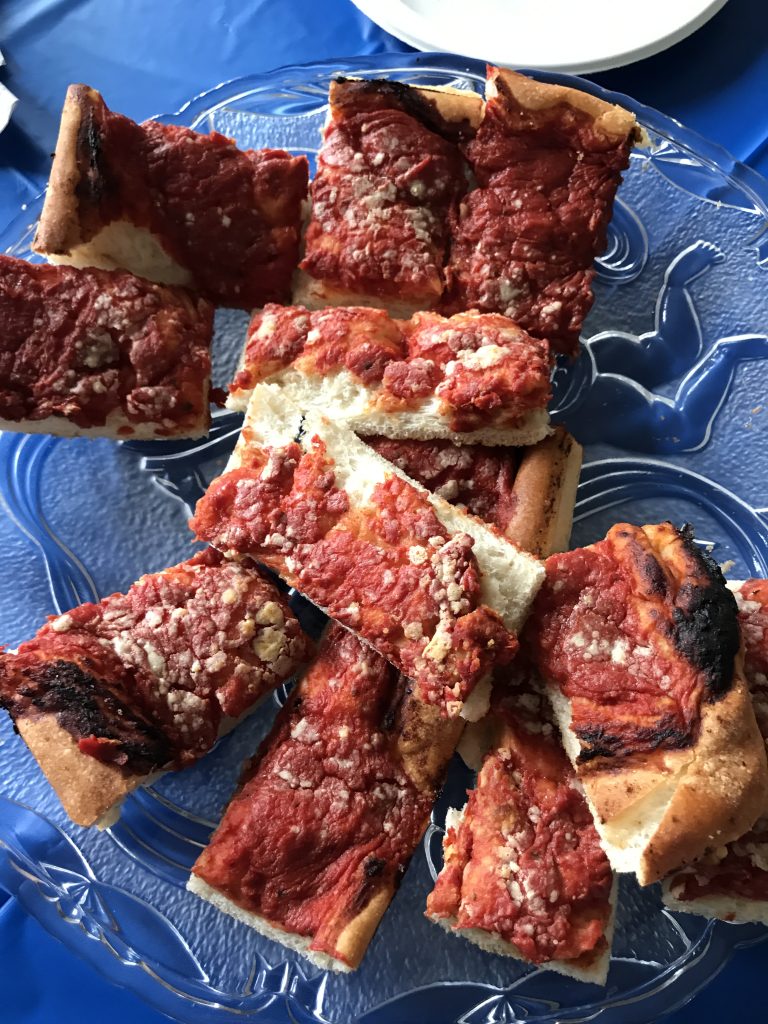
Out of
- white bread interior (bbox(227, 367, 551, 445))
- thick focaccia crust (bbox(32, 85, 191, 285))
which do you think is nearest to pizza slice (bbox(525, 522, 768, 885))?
white bread interior (bbox(227, 367, 551, 445))

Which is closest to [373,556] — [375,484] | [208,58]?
[375,484]

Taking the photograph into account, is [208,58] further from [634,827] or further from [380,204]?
[634,827]

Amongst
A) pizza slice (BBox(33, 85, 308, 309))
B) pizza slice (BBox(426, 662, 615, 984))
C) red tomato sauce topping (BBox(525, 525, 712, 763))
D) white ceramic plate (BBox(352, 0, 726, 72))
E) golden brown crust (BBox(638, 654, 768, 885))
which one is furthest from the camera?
white ceramic plate (BBox(352, 0, 726, 72))

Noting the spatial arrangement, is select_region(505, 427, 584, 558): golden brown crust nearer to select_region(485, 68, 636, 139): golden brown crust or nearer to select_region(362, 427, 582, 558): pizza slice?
select_region(362, 427, 582, 558): pizza slice

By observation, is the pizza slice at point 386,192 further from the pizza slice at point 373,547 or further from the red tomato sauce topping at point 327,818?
the red tomato sauce topping at point 327,818

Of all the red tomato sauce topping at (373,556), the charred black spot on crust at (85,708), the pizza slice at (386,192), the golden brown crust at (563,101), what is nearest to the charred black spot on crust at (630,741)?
the red tomato sauce topping at (373,556)

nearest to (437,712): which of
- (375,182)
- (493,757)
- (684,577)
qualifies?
(493,757)

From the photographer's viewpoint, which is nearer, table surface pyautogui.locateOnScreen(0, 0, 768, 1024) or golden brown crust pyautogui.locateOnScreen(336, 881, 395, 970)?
golden brown crust pyautogui.locateOnScreen(336, 881, 395, 970)
